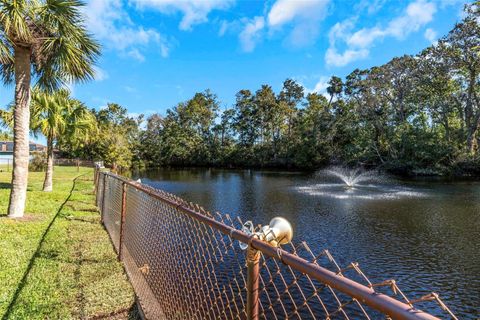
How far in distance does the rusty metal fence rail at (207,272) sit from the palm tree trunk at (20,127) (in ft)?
6.87

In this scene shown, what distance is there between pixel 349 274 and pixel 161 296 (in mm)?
4663

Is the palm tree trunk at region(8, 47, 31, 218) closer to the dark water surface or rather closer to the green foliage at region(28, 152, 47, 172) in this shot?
the dark water surface

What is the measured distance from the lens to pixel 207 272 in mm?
5277

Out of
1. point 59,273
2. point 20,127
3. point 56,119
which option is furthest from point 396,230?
point 56,119

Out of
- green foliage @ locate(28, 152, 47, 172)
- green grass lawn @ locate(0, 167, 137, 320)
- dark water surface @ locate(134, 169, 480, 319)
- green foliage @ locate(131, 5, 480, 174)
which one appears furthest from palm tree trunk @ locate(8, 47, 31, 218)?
green foliage @ locate(131, 5, 480, 174)

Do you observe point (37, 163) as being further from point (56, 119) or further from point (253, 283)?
point (253, 283)

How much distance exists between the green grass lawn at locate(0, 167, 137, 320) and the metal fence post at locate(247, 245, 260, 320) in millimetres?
2553

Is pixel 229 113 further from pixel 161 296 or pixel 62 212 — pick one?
pixel 161 296

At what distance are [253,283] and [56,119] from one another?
46.6 feet

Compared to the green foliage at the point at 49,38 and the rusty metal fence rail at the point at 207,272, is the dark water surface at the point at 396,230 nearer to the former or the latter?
the rusty metal fence rail at the point at 207,272

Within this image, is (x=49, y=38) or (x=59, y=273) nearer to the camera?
(x=59, y=273)

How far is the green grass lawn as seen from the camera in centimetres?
371

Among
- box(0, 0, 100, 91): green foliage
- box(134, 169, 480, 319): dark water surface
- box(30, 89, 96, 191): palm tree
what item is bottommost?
box(134, 169, 480, 319): dark water surface

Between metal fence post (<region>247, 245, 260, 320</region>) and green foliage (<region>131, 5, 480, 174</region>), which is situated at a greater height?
green foliage (<region>131, 5, 480, 174</region>)
